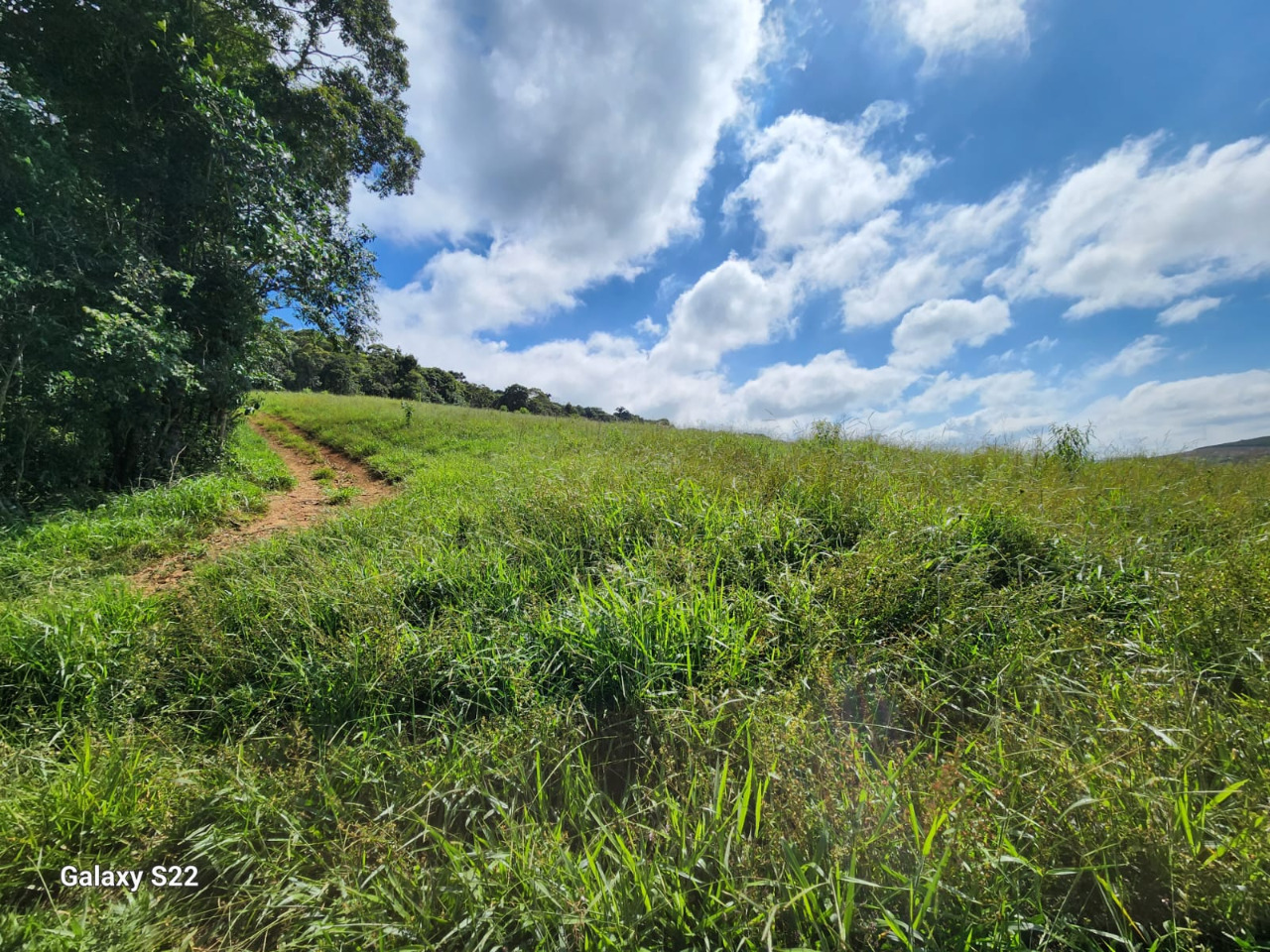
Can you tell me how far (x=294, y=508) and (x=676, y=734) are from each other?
728 cm

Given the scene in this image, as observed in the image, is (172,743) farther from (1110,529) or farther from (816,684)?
(1110,529)

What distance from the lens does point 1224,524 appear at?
3.52 metres

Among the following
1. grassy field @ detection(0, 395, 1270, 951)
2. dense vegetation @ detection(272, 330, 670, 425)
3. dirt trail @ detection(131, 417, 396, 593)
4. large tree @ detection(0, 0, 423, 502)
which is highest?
dense vegetation @ detection(272, 330, 670, 425)

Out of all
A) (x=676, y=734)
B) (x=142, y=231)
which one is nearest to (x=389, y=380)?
(x=142, y=231)

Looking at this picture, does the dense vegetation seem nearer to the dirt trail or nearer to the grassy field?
the dirt trail

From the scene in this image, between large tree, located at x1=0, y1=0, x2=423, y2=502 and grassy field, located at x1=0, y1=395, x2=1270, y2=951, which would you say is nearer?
grassy field, located at x1=0, y1=395, x2=1270, y2=951

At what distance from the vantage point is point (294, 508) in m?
6.65

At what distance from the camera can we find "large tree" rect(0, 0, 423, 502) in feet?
16.8

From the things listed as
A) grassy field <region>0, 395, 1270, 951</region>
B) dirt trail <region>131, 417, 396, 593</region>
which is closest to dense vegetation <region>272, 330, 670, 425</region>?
dirt trail <region>131, 417, 396, 593</region>

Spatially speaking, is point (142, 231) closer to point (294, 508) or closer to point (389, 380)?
point (294, 508)

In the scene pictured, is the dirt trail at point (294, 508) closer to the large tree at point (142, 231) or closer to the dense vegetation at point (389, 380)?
the large tree at point (142, 231)

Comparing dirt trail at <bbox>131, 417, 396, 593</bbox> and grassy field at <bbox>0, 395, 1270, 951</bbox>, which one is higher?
dirt trail at <bbox>131, 417, 396, 593</bbox>

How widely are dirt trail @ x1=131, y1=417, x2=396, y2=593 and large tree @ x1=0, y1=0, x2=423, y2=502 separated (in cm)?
200

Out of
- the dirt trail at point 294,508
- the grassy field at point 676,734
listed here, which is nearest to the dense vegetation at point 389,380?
the dirt trail at point 294,508
